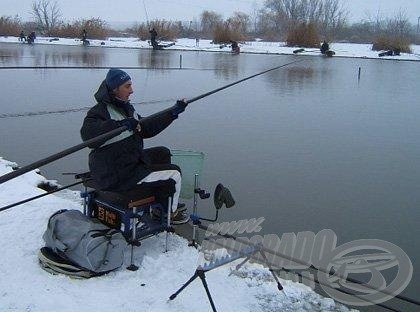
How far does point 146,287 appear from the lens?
3.05 meters

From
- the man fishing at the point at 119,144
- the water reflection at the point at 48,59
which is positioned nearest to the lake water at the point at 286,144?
the man fishing at the point at 119,144

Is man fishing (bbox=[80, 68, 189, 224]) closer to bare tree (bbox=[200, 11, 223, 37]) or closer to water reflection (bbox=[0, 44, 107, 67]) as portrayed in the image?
water reflection (bbox=[0, 44, 107, 67])

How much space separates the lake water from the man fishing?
1.31 m

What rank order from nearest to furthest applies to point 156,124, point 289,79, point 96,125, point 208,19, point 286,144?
point 96,125 → point 156,124 → point 286,144 → point 289,79 → point 208,19

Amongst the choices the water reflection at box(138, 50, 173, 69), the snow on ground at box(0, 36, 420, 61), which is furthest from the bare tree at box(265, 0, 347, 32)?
the water reflection at box(138, 50, 173, 69)

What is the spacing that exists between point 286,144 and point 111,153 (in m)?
4.28

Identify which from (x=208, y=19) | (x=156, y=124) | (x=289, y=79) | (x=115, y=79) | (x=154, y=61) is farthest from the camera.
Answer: (x=208, y=19)

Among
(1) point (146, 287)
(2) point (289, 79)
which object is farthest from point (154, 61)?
(1) point (146, 287)

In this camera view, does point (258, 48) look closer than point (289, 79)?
No

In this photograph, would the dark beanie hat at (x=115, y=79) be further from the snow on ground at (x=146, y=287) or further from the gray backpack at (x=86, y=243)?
the snow on ground at (x=146, y=287)

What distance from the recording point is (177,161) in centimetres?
409

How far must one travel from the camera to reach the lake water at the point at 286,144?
4.64m

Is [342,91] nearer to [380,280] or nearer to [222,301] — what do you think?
[380,280]

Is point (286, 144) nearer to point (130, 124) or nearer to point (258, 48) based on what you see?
point (130, 124)
